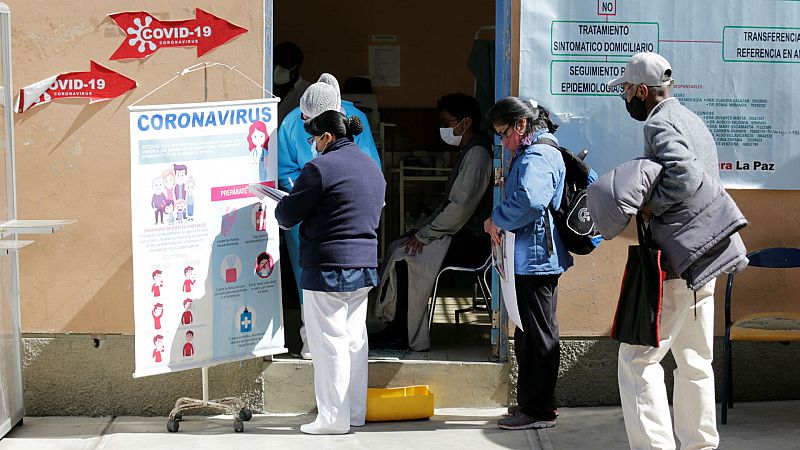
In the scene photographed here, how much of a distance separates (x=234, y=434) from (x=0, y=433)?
119cm

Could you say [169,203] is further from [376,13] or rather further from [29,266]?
[376,13]

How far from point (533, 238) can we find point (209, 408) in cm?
207

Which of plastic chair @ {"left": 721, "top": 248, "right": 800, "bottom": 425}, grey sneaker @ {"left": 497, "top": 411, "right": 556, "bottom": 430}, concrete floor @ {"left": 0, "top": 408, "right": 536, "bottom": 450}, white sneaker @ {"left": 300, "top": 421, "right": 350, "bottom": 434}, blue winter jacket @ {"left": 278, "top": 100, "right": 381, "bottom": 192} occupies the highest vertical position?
blue winter jacket @ {"left": 278, "top": 100, "right": 381, "bottom": 192}

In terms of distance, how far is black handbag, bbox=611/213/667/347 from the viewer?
448cm

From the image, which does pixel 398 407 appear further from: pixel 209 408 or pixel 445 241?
pixel 445 241

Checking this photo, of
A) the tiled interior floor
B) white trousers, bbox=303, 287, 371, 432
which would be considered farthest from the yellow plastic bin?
the tiled interior floor

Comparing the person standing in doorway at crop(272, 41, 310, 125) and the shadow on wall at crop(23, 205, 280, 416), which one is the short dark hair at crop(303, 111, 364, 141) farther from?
the person standing in doorway at crop(272, 41, 310, 125)

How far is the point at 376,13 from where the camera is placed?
1038 cm

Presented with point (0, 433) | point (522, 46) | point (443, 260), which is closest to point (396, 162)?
point (443, 260)

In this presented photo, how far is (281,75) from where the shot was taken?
7.37 metres

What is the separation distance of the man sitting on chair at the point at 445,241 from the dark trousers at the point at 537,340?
1047mm

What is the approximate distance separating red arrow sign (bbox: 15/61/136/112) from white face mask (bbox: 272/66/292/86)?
1699 mm

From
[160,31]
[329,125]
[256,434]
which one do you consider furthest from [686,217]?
[160,31]

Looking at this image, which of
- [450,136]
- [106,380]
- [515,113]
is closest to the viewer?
[515,113]
